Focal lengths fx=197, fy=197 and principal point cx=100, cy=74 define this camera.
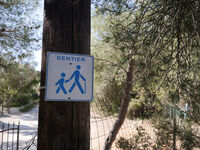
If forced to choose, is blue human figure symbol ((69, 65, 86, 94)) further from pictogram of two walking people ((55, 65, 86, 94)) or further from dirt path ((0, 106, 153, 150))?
dirt path ((0, 106, 153, 150))

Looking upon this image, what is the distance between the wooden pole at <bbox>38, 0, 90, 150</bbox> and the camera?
4.53 ft

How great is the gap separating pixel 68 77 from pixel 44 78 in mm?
175

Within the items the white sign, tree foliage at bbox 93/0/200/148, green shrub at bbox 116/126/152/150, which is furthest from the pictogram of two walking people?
green shrub at bbox 116/126/152/150

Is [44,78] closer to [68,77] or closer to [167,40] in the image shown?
[68,77]

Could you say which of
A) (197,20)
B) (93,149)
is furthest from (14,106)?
(197,20)

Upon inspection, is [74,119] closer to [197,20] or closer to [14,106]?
[197,20]

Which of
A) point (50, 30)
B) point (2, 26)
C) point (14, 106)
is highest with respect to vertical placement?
point (2, 26)

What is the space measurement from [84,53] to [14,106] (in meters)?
23.7

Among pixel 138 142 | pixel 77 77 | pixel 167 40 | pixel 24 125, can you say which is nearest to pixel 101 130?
pixel 138 142

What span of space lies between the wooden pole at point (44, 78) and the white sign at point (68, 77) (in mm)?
43

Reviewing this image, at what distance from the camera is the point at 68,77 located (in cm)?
145

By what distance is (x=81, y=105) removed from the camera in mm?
1471

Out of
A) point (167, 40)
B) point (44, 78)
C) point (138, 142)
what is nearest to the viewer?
point (44, 78)

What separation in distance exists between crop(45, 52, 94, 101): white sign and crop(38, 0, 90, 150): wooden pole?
0.14 ft
